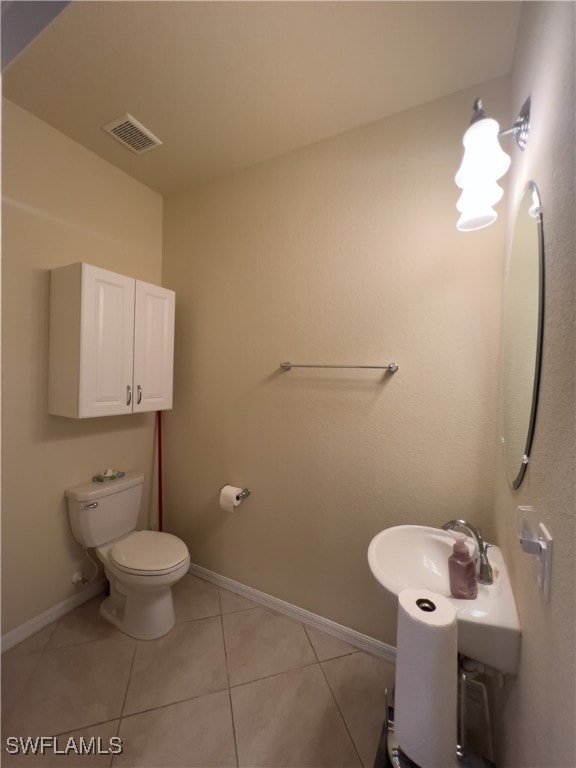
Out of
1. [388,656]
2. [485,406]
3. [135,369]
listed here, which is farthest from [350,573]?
[135,369]

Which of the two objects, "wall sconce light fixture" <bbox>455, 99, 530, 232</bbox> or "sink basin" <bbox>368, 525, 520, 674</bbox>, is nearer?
"sink basin" <bbox>368, 525, 520, 674</bbox>

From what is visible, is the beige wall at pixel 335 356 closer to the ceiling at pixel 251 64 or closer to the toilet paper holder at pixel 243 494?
the toilet paper holder at pixel 243 494

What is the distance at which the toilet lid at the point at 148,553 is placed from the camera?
5.20 feet

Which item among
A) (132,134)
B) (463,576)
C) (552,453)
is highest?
(132,134)

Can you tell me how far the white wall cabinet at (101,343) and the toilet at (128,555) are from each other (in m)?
0.49

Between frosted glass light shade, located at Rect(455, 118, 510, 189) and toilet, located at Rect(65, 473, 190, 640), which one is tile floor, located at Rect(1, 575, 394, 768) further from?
frosted glass light shade, located at Rect(455, 118, 510, 189)

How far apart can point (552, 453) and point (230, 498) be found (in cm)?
156

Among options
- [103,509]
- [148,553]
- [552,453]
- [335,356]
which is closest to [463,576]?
[552,453]

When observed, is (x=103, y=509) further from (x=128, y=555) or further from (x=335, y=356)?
(x=335, y=356)

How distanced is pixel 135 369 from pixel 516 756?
6.85ft

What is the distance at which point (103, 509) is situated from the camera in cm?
179

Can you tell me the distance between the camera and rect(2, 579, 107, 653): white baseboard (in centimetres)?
155

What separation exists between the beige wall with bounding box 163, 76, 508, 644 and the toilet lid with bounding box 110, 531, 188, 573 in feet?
1.04

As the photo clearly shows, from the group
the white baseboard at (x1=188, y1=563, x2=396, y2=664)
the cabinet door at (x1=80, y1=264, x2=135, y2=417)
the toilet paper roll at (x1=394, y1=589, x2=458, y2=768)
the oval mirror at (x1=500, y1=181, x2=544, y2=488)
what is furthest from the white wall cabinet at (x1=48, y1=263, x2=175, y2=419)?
the oval mirror at (x1=500, y1=181, x2=544, y2=488)
